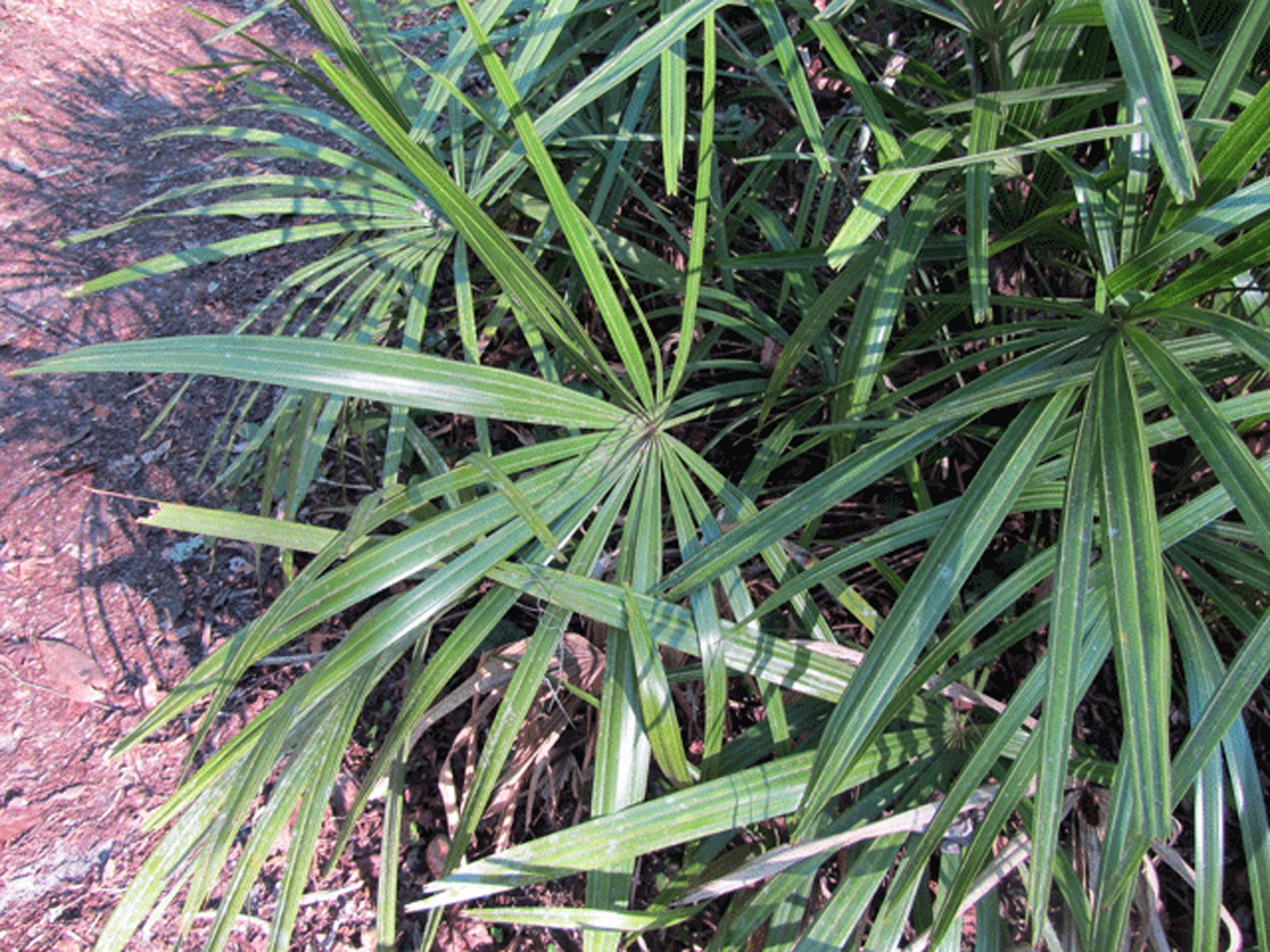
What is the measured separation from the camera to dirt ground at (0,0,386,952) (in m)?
1.36

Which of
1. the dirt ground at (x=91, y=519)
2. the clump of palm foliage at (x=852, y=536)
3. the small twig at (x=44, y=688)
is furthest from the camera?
the small twig at (x=44, y=688)

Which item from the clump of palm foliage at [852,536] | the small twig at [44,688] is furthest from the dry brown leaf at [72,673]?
the clump of palm foliage at [852,536]

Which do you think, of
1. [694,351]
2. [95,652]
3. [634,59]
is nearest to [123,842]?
[95,652]

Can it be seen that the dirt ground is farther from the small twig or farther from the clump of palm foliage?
the clump of palm foliage

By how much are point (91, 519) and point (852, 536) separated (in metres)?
1.42

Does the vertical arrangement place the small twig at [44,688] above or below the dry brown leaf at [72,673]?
below

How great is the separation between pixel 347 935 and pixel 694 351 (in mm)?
988

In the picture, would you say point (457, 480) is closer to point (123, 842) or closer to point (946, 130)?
point (946, 130)

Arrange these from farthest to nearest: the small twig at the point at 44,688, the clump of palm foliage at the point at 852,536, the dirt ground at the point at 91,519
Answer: the small twig at the point at 44,688 < the dirt ground at the point at 91,519 < the clump of palm foliage at the point at 852,536

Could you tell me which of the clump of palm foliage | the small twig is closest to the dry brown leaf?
the small twig

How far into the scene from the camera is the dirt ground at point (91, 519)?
136 centimetres

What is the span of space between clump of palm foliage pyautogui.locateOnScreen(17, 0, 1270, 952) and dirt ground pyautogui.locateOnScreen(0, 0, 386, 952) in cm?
58

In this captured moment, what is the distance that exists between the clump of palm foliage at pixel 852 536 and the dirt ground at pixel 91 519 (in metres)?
0.58

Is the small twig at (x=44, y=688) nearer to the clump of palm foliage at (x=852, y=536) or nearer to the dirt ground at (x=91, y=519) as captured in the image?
the dirt ground at (x=91, y=519)
